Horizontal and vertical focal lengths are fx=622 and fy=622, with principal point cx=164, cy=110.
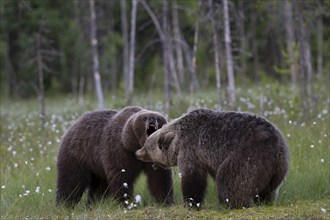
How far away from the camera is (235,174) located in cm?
733

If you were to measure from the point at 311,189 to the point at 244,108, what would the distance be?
7.55 meters

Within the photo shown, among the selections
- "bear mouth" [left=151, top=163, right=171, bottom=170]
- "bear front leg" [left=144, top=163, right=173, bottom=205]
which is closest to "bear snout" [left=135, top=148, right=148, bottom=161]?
"bear mouth" [left=151, top=163, right=171, bottom=170]

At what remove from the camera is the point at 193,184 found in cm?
766

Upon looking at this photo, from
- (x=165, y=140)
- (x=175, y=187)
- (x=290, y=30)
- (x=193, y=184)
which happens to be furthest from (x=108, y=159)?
(x=290, y=30)

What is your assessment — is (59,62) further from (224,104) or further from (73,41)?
(224,104)

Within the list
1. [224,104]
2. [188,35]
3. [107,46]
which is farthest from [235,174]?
[188,35]

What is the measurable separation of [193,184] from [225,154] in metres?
0.55

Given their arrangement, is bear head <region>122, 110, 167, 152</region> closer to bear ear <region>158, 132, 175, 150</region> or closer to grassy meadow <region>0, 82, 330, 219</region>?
bear ear <region>158, 132, 175, 150</region>

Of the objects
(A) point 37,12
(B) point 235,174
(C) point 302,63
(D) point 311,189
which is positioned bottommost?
(D) point 311,189

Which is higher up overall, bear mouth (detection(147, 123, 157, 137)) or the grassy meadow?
bear mouth (detection(147, 123, 157, 137))

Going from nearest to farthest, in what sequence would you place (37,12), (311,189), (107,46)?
(311,189) → (107,46) → (37,12)

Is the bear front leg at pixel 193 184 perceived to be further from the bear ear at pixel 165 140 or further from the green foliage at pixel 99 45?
the green foliage at pixel 99 45

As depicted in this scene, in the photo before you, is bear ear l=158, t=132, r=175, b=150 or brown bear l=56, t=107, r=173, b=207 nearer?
bear ear l=158, t=132, r=175, b=150

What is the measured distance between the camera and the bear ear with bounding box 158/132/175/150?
8.13 m
